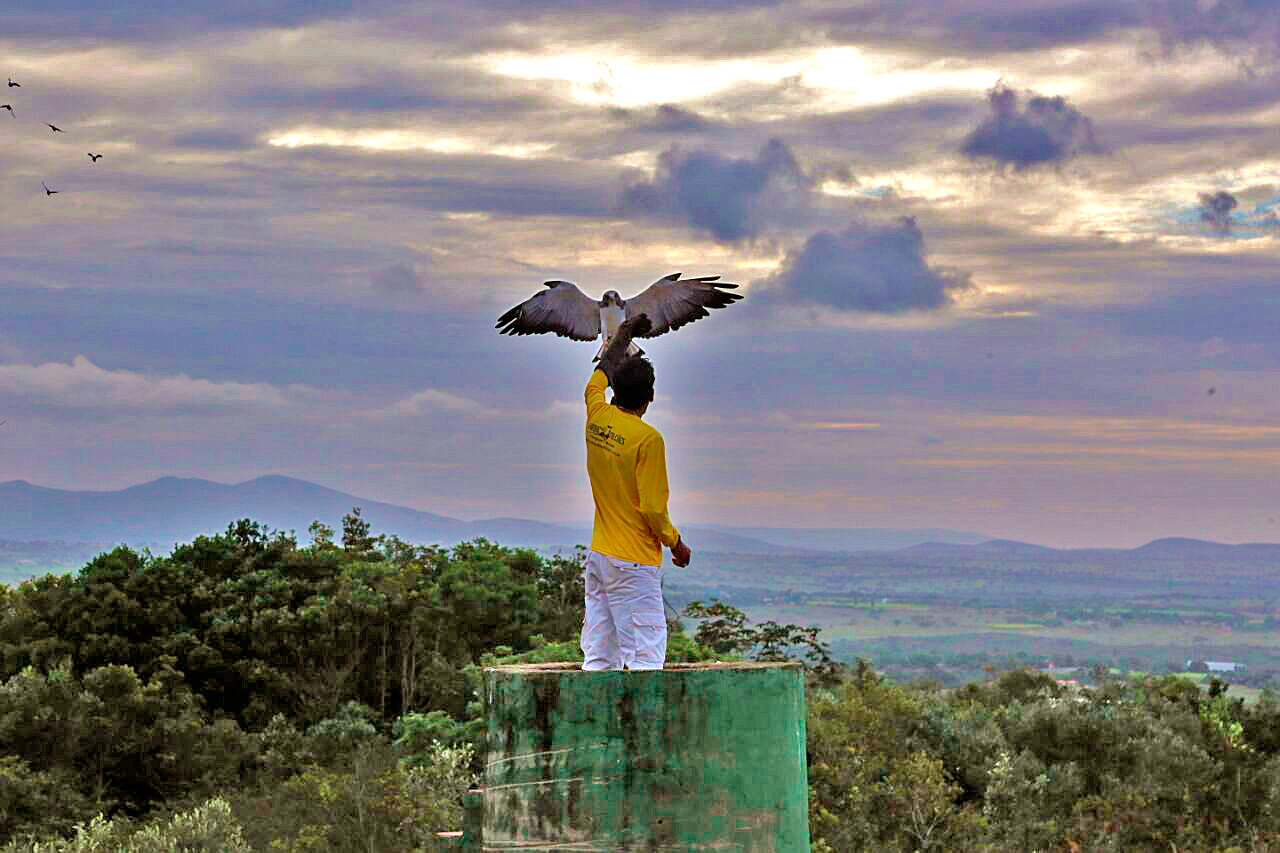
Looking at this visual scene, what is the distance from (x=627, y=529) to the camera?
9.38m

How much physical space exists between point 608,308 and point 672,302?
41cm

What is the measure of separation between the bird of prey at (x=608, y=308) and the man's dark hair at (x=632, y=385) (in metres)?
0.51

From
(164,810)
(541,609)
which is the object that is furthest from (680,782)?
(541,609)

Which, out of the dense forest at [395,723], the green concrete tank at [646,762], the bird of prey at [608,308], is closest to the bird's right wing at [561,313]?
the bird of prey at [608,308]

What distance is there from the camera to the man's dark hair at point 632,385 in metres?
9.45

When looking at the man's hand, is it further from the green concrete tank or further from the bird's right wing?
the green concrete tank

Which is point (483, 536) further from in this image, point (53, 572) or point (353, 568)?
point (53, 572)

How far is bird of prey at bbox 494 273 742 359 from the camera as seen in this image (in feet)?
32.8

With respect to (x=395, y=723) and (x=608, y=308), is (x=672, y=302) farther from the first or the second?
(x=395, y=723)

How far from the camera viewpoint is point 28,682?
74.3ft

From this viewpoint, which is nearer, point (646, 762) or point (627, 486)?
point (646, 762)

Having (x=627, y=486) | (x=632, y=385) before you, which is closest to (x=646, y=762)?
(x=627, y=486)

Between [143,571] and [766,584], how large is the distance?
10975 centimetres

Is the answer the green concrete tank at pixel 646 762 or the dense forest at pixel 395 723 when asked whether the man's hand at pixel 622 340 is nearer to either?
the green concrete tank at pixel 646 762
